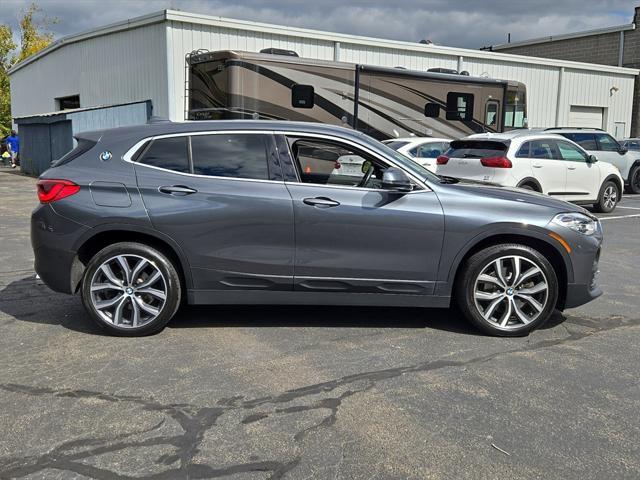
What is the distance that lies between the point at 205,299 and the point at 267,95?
25.9ft

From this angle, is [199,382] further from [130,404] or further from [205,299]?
[205,299]

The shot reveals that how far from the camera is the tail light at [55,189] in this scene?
16.1 feet

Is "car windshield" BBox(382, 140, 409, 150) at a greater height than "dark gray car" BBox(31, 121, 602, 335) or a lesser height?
greater

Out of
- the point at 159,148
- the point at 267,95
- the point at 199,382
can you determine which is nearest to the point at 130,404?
the point at 199,382

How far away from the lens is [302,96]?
12.7 metres

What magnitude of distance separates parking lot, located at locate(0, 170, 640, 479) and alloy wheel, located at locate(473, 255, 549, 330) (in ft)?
0.67

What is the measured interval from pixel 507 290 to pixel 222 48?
48.6 feet

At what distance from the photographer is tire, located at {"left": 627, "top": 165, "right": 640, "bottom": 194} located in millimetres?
17562

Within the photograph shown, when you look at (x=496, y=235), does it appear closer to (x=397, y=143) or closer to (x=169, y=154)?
(x=169, y=154)

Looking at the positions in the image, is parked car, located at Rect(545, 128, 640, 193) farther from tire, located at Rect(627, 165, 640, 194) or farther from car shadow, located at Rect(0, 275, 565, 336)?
car shadow, located at Rect(0, 275, 565, 336)

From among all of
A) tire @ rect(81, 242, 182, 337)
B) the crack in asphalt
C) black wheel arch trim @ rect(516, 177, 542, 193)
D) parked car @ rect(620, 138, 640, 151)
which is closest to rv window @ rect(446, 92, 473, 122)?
A: black wheel arch trim @ rect(516, 177, 542, 193)

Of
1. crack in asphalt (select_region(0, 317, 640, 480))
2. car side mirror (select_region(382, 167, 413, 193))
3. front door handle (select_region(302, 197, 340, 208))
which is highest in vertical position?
car side mirror (select_region(382, 167, 413, 193))

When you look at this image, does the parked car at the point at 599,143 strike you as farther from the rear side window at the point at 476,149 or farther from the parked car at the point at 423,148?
the rear side window at the point at 476,149

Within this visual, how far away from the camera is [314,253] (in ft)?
16.1
